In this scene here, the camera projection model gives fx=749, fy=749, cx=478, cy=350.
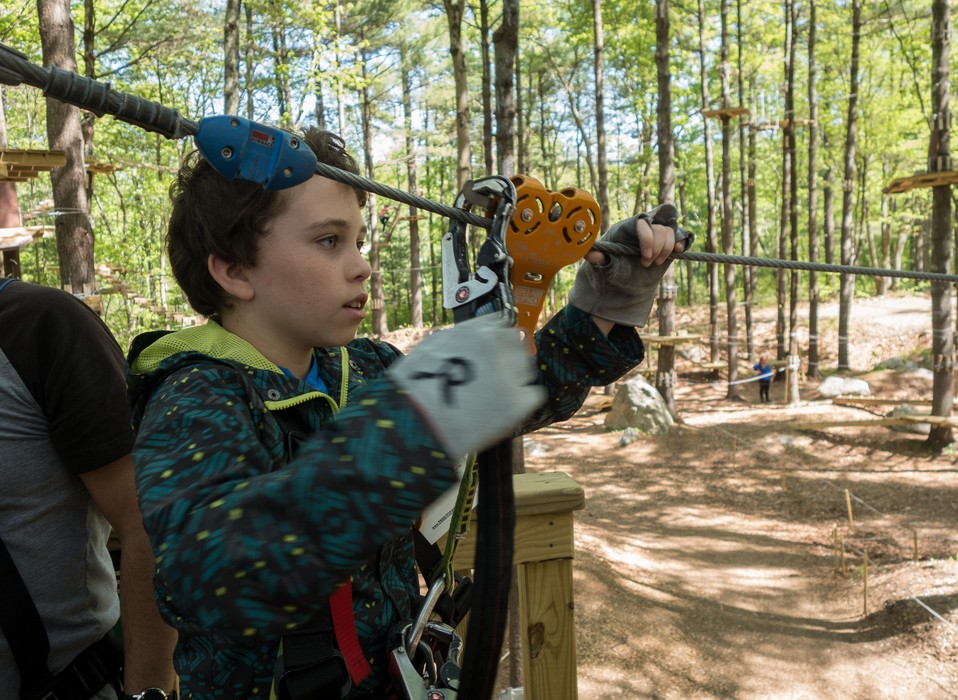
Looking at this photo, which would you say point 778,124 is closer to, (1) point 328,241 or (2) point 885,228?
(2) point 885,228

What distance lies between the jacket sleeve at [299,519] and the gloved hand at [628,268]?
88cm

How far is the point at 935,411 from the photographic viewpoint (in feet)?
37.7

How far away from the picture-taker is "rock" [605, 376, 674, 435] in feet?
48.9

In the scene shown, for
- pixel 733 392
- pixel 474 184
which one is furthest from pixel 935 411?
pixel 474 184

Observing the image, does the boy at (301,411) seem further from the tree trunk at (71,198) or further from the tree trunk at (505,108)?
the tree trunk at (71,198)

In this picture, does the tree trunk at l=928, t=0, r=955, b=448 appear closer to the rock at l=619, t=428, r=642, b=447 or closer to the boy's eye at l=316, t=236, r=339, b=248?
the rock at l=619, t=428, r=642, b=447

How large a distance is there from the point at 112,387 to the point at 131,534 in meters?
0.33

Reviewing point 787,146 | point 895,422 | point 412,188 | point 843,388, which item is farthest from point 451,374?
point 412,188

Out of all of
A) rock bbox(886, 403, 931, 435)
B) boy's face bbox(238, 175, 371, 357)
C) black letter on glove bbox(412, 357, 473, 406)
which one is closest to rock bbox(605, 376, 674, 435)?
rock bbox(886, 403, 931, 435)

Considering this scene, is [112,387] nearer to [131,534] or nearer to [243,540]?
[131,534]

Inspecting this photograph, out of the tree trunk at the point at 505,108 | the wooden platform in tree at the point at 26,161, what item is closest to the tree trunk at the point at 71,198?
the wooden platform in tree at the point at 26,161

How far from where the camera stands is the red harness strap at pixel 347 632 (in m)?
1.13

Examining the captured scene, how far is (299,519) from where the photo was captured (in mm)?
848

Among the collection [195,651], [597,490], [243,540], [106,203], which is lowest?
[597,490]
